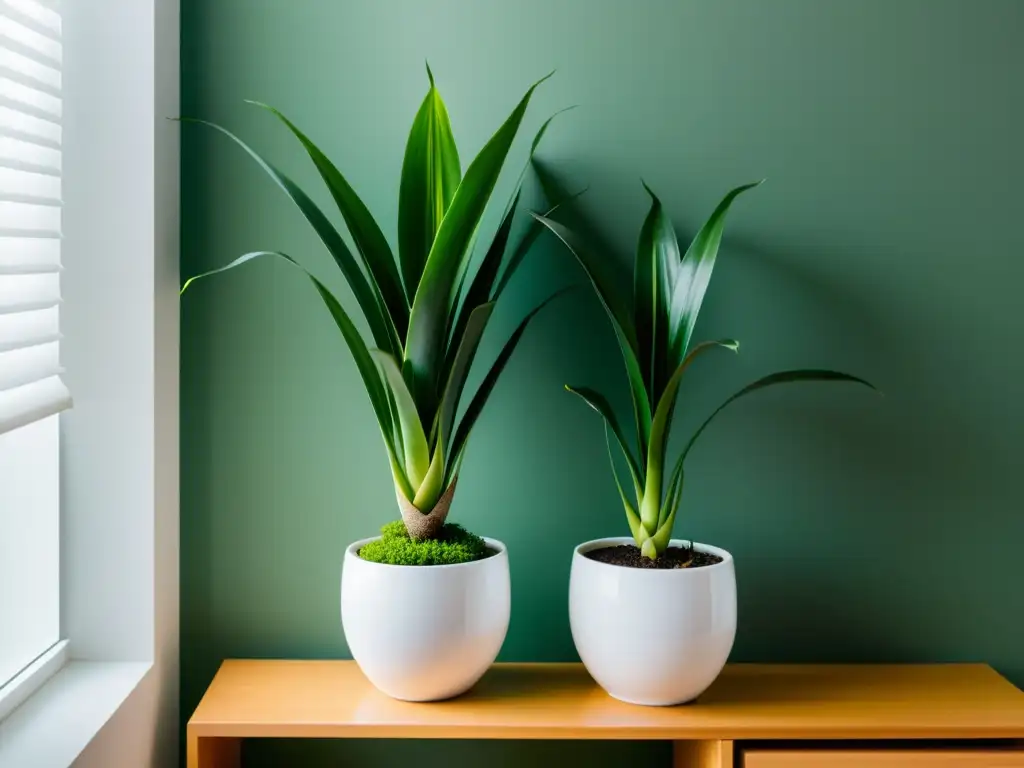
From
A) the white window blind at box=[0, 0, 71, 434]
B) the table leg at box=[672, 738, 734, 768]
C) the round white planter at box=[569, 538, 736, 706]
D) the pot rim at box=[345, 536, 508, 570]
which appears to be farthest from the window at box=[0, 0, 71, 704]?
the table leg at box=[672, 738, 734, 768]

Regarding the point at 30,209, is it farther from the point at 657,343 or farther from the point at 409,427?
the point at 657,343

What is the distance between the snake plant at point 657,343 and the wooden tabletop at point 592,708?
244 millimetres

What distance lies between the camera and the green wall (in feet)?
5.00

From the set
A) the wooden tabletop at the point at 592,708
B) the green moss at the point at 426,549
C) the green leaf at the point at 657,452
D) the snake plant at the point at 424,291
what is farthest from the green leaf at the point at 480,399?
the wooden tabletop at the point at 592,708

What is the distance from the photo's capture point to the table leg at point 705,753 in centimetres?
128

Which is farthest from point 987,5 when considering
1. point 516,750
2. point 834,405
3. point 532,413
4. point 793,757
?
point 516,750

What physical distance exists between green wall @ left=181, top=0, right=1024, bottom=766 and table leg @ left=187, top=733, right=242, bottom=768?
117mm

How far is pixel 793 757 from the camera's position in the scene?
1.29 metres

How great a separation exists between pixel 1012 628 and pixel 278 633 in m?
1.25

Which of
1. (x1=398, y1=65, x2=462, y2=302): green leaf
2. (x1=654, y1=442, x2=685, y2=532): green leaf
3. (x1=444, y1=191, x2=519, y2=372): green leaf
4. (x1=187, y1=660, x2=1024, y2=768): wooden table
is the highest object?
(x1=398, y1=65, x2=462, y2=302): green leaf

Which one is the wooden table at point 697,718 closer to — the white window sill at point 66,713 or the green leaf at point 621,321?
the white window sill at point 66,713

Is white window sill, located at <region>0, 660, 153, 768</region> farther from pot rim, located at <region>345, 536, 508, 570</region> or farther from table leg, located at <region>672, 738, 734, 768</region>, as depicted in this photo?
table leg, located at <region>672, 738, 734, 768</region>

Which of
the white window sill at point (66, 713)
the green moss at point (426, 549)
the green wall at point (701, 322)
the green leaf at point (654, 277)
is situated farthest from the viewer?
the green wall at point (701, 322)

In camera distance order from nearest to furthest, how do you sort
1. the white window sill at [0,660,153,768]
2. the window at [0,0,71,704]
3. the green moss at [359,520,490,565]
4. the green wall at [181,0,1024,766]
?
the white window sill at [0,660,153,768] → the window at [0,0,71,704] → the green moss at [359,520,490,565] → the green wall at [181,0,1024,766]
